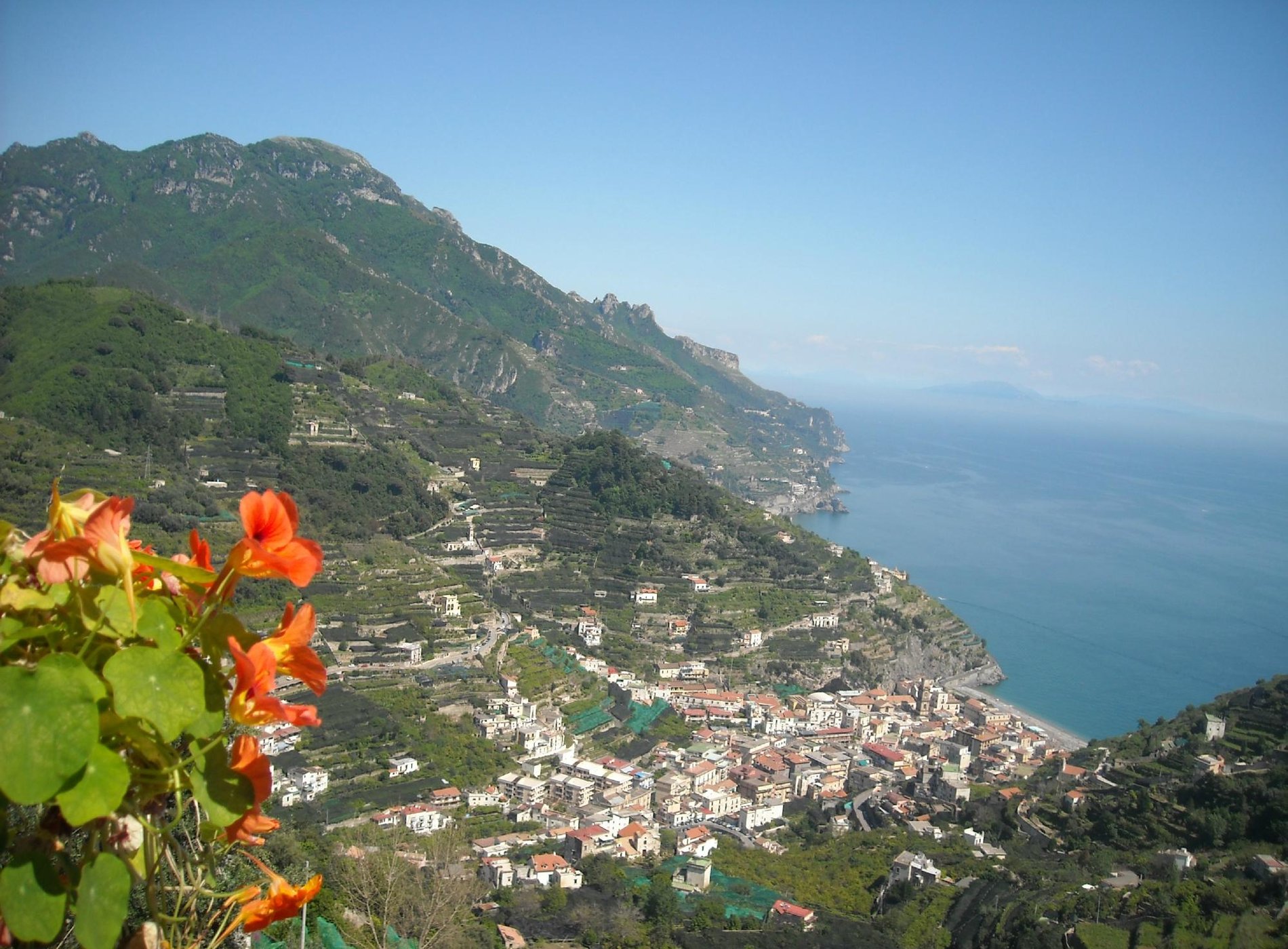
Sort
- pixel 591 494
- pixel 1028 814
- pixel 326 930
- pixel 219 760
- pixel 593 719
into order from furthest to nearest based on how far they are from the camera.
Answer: pixel 591 494 < pixel 593 719 < pixel 1028 814 < pixel 326 930 < pixel 219 760

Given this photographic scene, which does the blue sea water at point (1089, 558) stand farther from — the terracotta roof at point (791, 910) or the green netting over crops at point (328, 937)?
the green netting over crops at point (328, 937)

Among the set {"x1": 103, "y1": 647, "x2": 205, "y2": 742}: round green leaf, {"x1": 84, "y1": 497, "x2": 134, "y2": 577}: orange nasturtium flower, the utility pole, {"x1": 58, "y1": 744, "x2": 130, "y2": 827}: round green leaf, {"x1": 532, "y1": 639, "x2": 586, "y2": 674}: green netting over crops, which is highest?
{"x1": 84, "y1": 497, "x2": 134, "y2": 577}: orange nasturtium flower

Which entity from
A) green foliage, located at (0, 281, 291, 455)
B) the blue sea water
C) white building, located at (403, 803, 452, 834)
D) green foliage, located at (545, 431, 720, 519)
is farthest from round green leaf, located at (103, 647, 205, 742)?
green foliage, located at (545, 431, 720, 519)

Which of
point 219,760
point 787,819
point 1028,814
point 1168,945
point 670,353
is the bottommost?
point 787,819

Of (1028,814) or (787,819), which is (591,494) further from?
(1028,814)

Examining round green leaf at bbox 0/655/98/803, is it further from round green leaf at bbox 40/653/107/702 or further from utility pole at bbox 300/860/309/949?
utility pole at bbox 300/860/309/949

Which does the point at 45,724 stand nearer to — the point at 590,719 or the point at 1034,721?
the point at 590,719

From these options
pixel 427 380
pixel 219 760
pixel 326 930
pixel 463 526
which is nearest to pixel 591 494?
pixel 463 526
